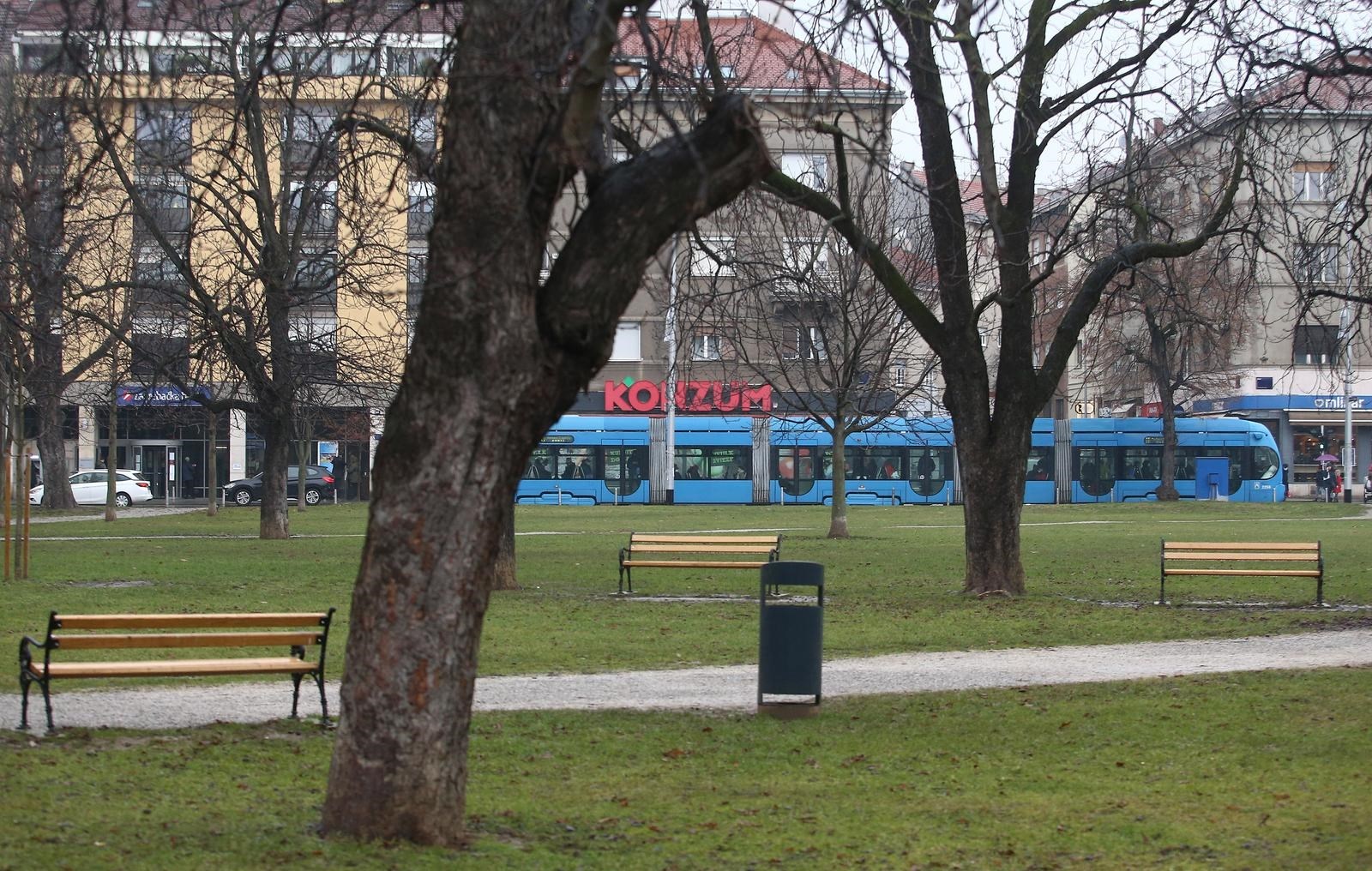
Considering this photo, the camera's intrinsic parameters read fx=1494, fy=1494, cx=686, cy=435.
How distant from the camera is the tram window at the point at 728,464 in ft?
181

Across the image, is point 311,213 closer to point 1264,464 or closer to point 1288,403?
point 1264,464

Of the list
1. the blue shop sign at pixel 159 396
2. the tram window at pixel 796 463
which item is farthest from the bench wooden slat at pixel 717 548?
the tram window at pixel 796 463

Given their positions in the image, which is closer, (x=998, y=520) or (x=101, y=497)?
(x=998, y=520)

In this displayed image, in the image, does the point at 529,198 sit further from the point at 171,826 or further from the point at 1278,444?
the point at 1278,444

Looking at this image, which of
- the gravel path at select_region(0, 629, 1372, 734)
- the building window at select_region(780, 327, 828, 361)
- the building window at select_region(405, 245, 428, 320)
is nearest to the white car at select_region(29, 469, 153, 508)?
the building window at select_region(405, 245, 428, 320)

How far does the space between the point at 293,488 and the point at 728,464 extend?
64.7 ft

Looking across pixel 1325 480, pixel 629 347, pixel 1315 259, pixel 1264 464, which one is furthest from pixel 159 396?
pixel 1325 480

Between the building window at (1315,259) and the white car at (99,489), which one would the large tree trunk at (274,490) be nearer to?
the building window at (1315,259)

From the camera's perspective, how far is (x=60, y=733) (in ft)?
31.1

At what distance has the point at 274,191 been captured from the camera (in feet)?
116

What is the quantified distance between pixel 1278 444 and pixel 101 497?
4978 centimetres

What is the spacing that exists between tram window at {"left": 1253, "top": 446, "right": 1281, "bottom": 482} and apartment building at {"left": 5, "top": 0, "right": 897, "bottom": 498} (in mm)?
24468

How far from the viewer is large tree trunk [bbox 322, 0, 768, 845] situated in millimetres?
6500

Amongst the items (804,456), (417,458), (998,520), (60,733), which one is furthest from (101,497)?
(417,458)
